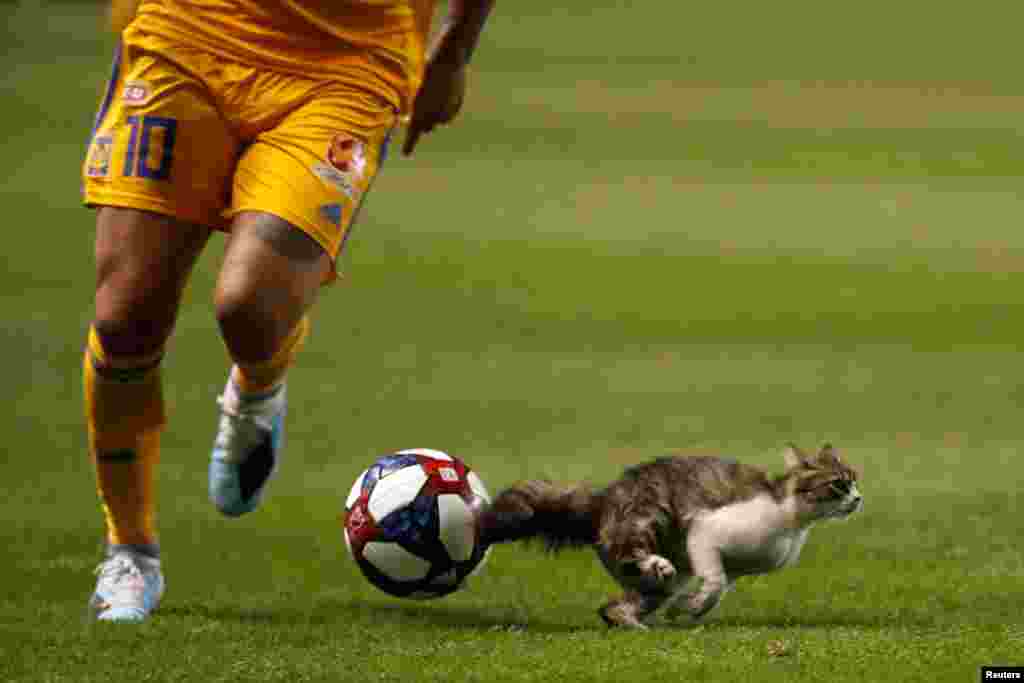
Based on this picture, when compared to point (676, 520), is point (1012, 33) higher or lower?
lower

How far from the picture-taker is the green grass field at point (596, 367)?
5.50 metres

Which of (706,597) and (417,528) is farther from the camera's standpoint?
(417,528)

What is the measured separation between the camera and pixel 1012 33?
105ft

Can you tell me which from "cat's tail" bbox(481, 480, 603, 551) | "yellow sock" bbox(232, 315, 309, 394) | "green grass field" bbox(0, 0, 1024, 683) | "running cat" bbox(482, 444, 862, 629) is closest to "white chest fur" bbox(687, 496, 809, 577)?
"running cat" bbox(482, 444, 862, 629)

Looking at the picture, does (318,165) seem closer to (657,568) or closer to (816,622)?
(657,568)

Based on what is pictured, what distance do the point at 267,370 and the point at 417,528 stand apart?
2.60ft

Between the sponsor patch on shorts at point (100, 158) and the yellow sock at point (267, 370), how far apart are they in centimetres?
70

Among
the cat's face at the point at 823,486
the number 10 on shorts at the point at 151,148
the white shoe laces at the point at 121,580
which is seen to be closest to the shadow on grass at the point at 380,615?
the white shoe laces at the point at 121,580

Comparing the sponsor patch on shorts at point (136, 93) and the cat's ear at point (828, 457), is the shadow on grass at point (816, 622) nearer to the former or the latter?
the cat's ear at point (828, 457)

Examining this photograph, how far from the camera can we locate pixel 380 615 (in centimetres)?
604

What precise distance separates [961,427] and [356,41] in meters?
4.84

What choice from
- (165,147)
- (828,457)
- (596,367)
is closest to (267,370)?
(165,147)

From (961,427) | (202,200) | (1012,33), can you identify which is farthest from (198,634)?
(1012,33)

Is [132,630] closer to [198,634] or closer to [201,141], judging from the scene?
[198,634]
